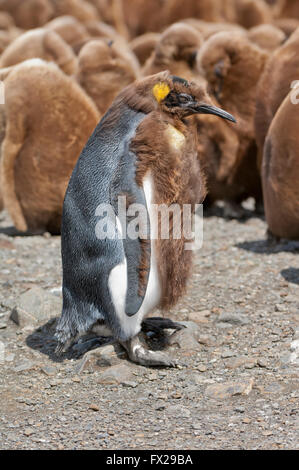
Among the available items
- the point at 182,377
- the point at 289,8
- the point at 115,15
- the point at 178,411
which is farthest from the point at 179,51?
the point at 289,8

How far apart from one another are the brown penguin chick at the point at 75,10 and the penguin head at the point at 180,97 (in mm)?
8717

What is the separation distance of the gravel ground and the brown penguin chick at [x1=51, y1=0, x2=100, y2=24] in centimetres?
791

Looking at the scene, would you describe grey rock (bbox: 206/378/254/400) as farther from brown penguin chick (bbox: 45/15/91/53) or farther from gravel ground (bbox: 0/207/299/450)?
brown penguin chick (bbox: 45/15/91/53)

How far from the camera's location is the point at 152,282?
2783 millimetres

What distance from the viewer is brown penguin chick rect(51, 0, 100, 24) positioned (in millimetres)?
11109

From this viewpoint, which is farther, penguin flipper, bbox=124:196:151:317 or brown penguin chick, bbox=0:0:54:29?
brown penguin chick, bbox=0:0:54:29

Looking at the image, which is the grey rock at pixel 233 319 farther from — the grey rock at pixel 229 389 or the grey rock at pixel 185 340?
the grey rock at pixel 229 389

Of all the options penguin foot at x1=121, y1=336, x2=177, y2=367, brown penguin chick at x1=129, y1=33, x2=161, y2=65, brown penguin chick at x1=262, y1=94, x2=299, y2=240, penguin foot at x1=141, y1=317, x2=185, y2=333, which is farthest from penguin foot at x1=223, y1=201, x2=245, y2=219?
penguin foot at x1=121, y1=336, x2=177, y2=367

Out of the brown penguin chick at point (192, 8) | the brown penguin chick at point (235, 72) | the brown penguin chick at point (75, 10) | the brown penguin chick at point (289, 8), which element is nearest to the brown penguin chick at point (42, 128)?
the brown penguin chick at point (235, 72)

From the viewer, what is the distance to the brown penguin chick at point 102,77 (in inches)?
208

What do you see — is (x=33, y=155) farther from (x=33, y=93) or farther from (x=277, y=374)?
(x=277, y=374)
